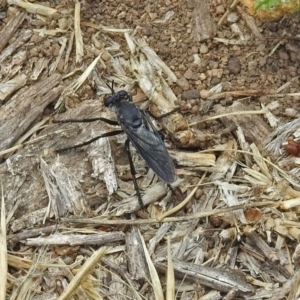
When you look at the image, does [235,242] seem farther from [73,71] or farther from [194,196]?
[73,71]

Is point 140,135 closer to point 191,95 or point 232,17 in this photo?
point 191,95

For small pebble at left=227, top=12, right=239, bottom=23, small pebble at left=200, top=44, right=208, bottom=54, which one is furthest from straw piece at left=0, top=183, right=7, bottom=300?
small pebble at left=227, top=12, right=239, bottom=23

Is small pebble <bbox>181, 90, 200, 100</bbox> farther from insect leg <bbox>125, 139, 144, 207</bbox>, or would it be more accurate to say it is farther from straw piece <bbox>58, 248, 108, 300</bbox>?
straw piece <bbox>58, 248, 108, 300</bbox>

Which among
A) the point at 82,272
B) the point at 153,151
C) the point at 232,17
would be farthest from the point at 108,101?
the point at 82,272

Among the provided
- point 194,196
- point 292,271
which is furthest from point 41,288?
point 292,271

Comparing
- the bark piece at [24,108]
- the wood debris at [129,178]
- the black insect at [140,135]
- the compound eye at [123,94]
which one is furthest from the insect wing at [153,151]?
the bark piece at [24,108]

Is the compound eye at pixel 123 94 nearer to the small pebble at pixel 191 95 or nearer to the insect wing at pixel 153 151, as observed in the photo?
the insect wing at pixel 153 151

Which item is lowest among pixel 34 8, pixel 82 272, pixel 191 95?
pixel 82 272
